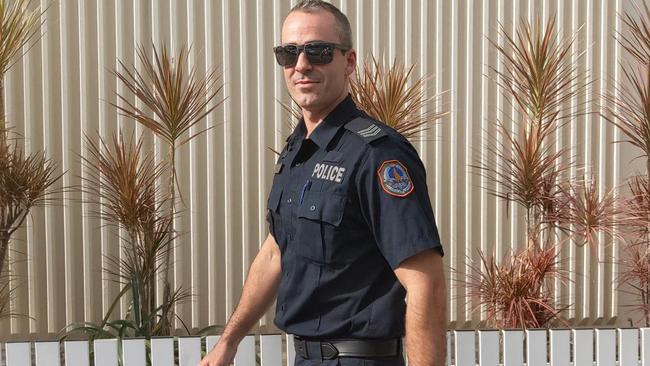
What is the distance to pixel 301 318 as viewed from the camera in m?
2.11

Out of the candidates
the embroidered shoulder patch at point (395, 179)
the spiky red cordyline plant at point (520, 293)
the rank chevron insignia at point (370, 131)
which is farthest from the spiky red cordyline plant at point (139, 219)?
the embroidered shoulder patch at point (395, 179)

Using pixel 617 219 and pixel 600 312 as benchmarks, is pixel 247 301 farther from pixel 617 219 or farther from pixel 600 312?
pixel 600 312

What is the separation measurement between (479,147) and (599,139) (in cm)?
76

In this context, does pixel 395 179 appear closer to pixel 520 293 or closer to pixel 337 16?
pixel 337 16

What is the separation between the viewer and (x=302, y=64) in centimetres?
207

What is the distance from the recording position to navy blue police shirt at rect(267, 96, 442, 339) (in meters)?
1.90

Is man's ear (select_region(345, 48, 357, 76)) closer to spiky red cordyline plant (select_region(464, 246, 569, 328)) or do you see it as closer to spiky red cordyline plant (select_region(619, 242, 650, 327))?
spiky red cordyline plant (select_region(464, 246, 569, 328))

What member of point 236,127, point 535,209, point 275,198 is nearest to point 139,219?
point 236,127

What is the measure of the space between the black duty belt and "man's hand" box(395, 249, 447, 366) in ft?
0.51

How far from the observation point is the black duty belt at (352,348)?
79.5 inches

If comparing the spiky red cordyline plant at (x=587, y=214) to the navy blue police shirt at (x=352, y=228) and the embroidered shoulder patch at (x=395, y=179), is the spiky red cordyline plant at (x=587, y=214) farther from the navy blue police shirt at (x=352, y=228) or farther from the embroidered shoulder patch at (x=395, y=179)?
the embroidered shoulder patch at (x=395, y=179)

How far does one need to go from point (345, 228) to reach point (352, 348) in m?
0.27

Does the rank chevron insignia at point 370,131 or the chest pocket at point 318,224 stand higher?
the rank chevron insignia at point 370,131

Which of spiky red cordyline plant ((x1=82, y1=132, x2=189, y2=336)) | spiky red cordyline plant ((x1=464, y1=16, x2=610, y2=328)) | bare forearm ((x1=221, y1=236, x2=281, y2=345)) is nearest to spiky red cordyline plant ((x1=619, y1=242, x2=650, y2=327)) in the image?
spiky red cordyline plant ((x1=464, y1=16, x2=610, y2=328))
